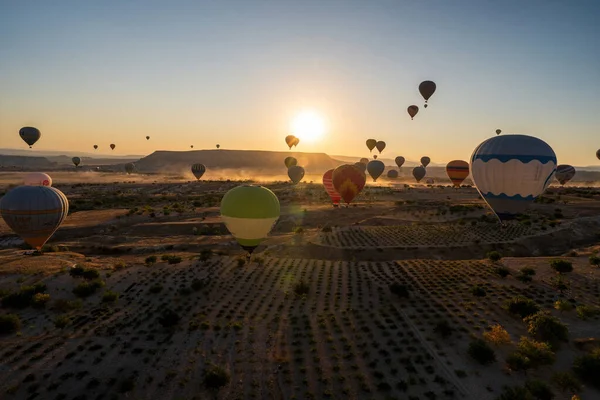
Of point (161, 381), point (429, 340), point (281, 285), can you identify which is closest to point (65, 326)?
point (161, 381)

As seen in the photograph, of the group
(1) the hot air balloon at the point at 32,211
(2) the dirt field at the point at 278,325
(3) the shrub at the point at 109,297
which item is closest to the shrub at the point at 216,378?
(2) the dirt field at the point at 278,325

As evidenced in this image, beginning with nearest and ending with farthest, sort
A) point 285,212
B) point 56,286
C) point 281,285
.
→ point 56,286 < point 281,285 < point 285,212

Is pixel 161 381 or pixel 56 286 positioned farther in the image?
pixel 56 286

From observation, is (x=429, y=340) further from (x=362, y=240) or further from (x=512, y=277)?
(x=362, y=240)

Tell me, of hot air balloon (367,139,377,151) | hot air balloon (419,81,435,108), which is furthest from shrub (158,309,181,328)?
hot air balloon (367,139,377,151)

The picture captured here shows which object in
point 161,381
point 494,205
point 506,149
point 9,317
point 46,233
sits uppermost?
point 506,149

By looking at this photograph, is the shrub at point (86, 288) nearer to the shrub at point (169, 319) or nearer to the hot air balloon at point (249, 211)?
the shrub at point (169, 319)
